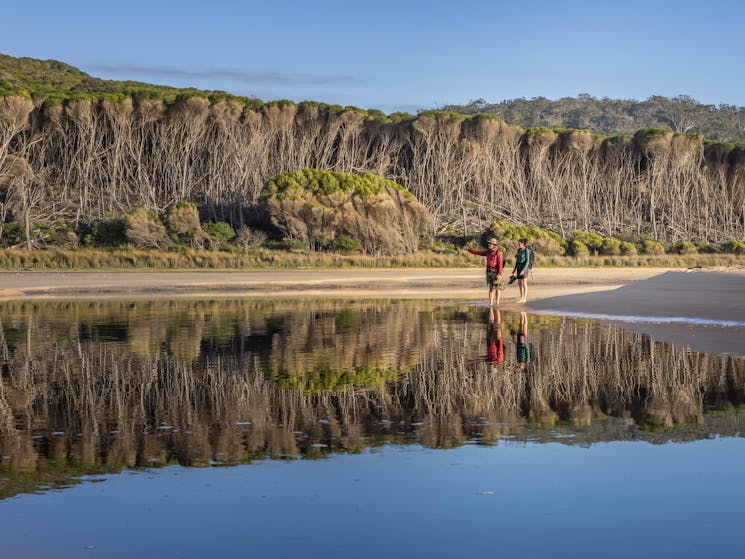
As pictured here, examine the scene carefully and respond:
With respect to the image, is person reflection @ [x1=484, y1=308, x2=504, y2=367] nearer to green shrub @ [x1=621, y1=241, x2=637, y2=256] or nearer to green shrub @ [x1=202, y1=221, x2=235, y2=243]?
green shrub @ [x1=202, y1=221, x2=235, y2=243]

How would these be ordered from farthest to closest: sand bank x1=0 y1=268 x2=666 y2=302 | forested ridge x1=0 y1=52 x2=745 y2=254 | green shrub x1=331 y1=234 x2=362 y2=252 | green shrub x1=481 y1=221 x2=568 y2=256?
green shrub x1=481 y1=221 x2=568 y2=256, forested ridge x1=0 y1=52 x2=745 y2=254, green shrub x1=331 y1=234 x2=362 y2=252, sand bank x1=0 y1=268 x2=666 y2=302

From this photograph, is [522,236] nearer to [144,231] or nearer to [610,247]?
[610,247]

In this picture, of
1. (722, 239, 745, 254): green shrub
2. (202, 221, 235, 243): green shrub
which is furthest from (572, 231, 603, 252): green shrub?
(202, 221, 235, 243): green shrub

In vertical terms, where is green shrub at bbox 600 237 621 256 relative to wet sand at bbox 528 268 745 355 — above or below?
above

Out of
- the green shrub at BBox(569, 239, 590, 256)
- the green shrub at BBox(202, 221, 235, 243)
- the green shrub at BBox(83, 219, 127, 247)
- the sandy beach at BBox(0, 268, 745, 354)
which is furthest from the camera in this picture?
the green shrub at BBox(569, 239, 590, 256)

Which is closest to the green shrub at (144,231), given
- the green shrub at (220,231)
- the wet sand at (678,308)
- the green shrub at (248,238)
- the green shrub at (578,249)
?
the green shrub at (220,231)

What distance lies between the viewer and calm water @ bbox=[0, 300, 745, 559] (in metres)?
5.20

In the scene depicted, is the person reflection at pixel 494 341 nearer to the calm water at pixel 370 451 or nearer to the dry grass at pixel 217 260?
the calm water at pixel 370 451

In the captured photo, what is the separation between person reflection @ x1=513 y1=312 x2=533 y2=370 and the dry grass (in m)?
23.9

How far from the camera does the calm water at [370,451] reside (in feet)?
17.1

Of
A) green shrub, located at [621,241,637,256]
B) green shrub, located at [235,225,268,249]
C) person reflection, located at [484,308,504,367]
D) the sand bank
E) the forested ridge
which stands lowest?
the sand bank

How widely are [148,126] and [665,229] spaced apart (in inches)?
1315

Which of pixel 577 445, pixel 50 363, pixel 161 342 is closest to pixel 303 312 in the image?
pixel 161 342

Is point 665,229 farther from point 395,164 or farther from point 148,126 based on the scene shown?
point 148,126
